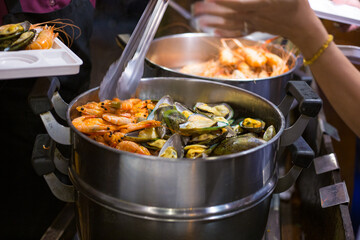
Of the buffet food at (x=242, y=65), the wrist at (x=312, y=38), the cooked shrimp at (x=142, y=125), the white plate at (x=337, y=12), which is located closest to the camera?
the cooked shrimp at (x=142, y=125)

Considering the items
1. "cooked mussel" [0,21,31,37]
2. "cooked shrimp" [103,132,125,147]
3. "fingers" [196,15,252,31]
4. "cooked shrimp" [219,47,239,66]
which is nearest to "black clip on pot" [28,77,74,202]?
"cooked shrimp" [103,132,125,147]

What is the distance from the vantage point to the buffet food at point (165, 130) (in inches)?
43.0

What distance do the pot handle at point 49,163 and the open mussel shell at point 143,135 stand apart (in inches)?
8.4

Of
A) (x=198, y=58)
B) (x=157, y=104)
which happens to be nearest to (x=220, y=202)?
(x=157, y=104)

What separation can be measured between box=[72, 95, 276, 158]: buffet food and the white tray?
15 cm

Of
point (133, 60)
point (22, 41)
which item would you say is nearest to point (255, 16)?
point (133, 60)

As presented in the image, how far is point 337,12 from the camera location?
67.9 inches

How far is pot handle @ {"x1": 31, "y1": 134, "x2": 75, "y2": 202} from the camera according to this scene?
1074mm

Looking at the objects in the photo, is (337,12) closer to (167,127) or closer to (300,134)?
(300,134)

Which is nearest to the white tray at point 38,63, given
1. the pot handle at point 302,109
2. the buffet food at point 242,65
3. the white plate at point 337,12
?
the pot handle at point 302,109

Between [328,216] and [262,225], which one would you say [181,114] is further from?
[328,216]

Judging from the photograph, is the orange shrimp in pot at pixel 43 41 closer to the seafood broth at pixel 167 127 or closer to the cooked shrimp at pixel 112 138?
the seafood broth at pixel 167 127

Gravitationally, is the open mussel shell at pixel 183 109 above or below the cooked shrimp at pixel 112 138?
below

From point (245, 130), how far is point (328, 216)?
0.52 m
